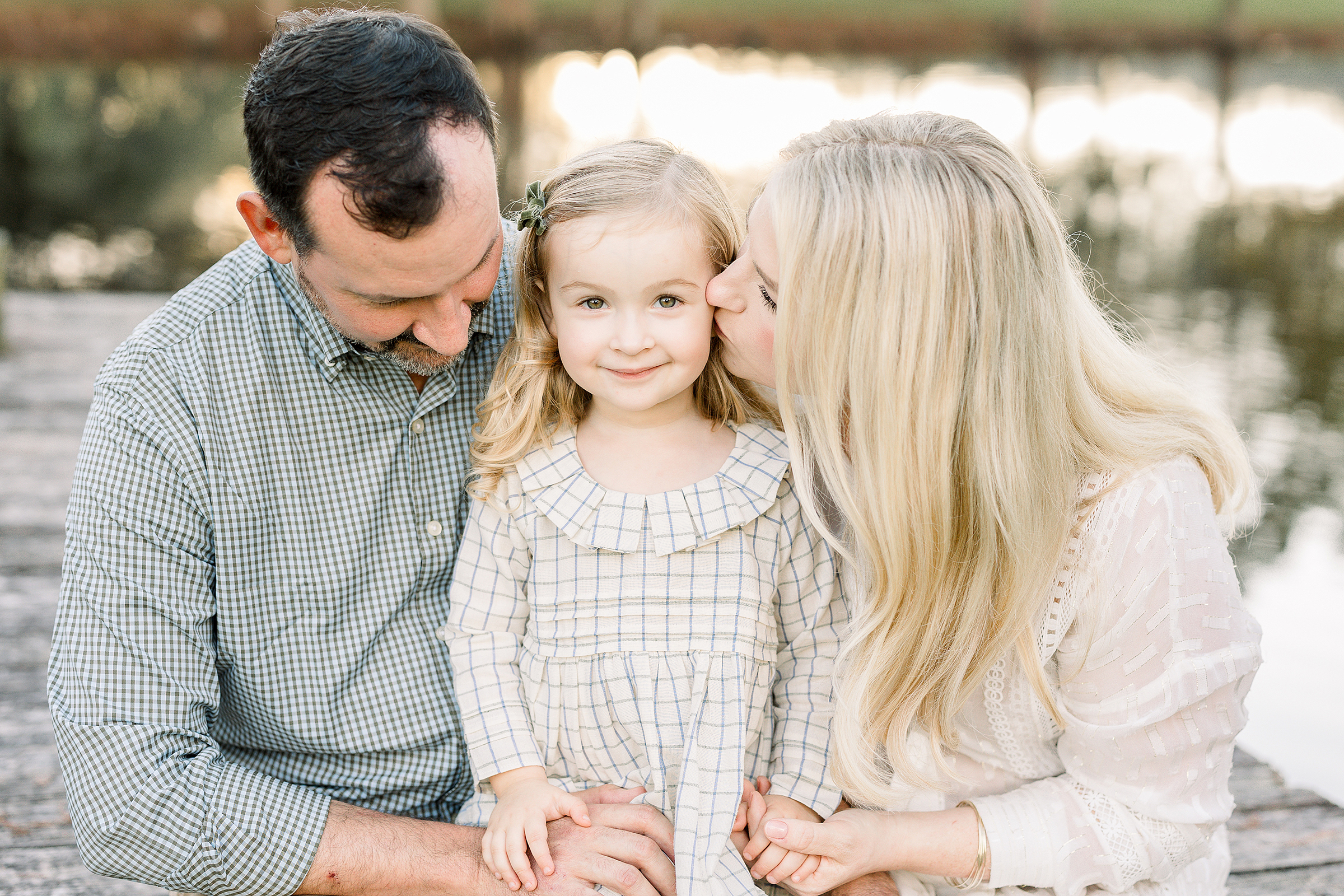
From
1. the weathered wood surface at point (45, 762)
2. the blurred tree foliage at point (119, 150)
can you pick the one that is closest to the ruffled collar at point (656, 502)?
the weathered wood surface at point (45, 762)

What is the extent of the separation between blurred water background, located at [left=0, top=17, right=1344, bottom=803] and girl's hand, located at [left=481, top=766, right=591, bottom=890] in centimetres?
117

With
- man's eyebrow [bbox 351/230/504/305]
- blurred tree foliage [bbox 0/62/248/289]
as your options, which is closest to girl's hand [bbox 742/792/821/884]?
man's eyebrow [bbox 351/230/504/305]

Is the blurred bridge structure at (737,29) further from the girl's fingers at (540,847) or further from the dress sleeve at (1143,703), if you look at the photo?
the dress sleeve at (1143,703)

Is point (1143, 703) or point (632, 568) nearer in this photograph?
point (1143, 703)

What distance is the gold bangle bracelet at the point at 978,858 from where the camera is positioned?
1.68 m

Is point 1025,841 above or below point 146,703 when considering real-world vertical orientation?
below

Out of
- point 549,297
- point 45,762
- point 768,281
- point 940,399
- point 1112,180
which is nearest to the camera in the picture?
point 940,399

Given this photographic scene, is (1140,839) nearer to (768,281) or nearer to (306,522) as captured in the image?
(768,281)

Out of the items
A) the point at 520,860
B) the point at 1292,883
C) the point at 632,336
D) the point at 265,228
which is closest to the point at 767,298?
the point at 632,336

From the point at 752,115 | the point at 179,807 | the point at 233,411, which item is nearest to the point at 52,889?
the point at 179,807

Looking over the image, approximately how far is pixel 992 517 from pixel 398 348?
3.17 ft

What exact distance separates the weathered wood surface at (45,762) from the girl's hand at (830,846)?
1.02 m

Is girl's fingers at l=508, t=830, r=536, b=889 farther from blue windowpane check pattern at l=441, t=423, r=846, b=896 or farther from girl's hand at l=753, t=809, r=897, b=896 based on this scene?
girl's hand at l=753, t=809, r=897, b=896

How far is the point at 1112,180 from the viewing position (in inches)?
459
